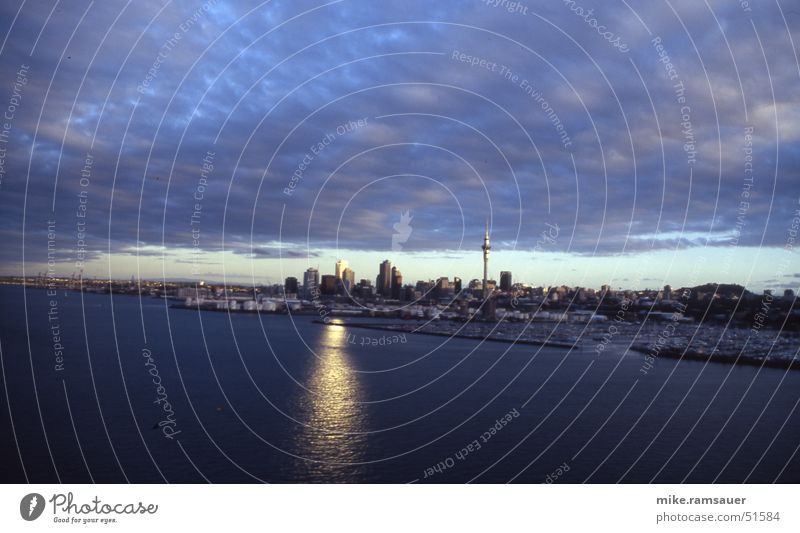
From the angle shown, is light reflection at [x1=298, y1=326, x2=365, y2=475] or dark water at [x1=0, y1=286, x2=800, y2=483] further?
light reflection at [x1=298, y1=326, x2=365, y2=475]

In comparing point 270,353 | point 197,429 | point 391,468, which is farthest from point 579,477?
point 270,353

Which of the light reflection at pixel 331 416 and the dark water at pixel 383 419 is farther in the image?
the light reflection at pixel 331 416

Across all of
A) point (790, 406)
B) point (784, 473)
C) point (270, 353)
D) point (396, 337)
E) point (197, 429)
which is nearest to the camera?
point (784, 473)

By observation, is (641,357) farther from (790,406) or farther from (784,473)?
(784,473)
